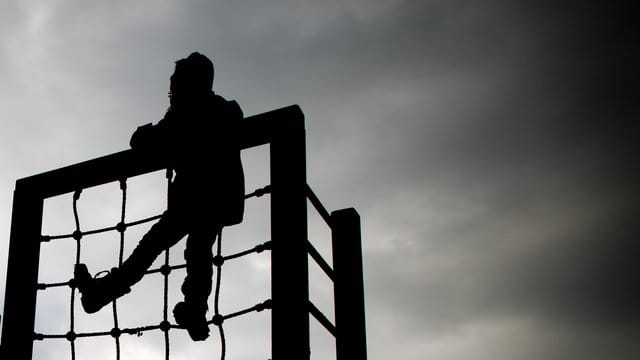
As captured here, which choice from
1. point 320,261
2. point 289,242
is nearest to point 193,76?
point 289,242

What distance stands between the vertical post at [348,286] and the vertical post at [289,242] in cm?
84

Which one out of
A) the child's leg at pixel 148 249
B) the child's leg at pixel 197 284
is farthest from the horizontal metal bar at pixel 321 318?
the child's leg at pixel 148 249

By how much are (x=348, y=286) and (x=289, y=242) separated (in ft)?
3.03

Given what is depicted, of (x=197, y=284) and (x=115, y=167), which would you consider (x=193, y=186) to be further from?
(x=115, y=167)

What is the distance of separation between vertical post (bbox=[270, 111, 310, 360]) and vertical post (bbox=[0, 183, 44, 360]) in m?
1.67

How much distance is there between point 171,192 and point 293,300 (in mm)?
956

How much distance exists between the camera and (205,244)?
4.35 m

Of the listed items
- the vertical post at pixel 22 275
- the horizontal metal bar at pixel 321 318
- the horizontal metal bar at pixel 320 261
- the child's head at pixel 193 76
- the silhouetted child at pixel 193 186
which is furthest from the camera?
the vertical post at pixel 22 275

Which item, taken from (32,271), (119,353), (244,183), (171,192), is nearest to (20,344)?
(32,271)

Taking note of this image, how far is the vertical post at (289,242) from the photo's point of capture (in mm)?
3906

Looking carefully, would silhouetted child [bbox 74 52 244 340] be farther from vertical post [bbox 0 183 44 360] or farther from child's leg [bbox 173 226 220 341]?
vertical post [bbox 0 183 44 360]

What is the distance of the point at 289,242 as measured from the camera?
409cm

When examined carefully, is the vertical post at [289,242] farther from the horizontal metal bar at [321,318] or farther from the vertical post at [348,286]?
the vertical post at [348,286]

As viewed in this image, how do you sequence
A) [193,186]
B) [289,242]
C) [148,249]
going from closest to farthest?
[289,242] < [193,186] < [148,249]
